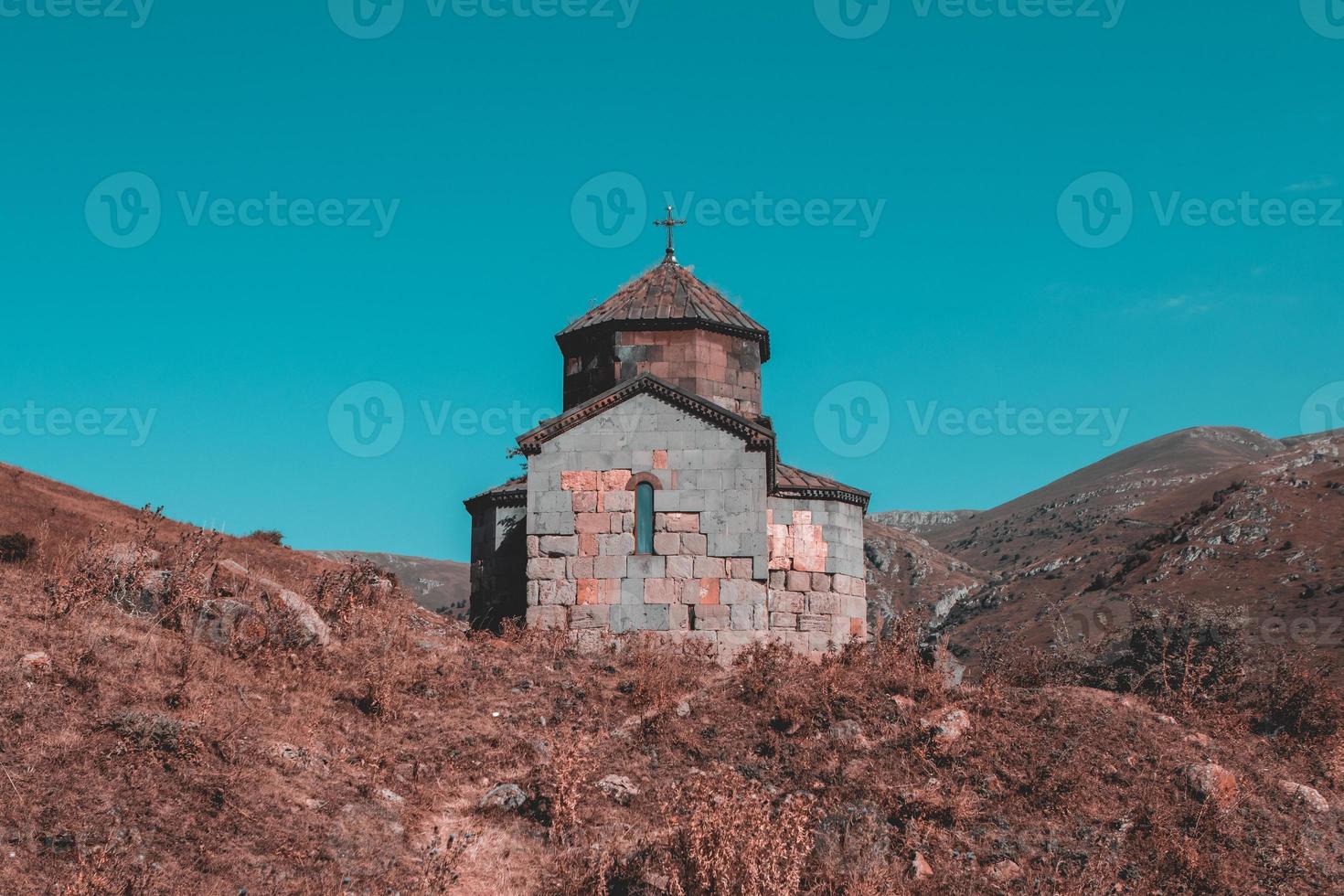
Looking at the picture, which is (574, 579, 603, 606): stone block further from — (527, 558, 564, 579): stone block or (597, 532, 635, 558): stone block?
(597, 532, 635, 558): stone block

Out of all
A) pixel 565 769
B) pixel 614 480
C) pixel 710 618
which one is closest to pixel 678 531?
pixel 614 480

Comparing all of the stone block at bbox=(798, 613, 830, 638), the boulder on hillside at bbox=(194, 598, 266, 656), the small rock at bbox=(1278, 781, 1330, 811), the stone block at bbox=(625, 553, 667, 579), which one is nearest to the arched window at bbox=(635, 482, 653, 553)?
the stone block at bbox=(625, 553, 667, 579)

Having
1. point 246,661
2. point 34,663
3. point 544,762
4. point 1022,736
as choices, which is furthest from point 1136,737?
point 34,663

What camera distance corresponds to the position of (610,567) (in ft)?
58.7

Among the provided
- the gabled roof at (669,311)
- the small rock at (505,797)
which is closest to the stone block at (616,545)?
the gabled roof at (669,311)

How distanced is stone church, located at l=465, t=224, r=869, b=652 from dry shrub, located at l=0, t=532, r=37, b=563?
22.3ft

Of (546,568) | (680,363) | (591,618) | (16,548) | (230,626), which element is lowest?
(230,626)

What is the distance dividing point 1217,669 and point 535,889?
10.1 meters

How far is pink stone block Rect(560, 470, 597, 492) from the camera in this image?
18281 millimetres

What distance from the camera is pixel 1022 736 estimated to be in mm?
13336

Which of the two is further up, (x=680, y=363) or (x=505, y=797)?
(x=680, y=363)

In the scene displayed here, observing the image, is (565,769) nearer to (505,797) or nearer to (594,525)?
(505,797)

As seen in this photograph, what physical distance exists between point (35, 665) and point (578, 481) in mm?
8767

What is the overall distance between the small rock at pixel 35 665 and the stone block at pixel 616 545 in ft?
27.6
